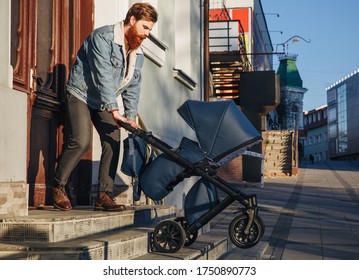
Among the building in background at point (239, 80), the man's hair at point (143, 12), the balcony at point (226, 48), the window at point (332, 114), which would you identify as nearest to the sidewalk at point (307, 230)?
the man's hair at point (143, 12)

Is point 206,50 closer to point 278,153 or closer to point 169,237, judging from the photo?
point 169,237

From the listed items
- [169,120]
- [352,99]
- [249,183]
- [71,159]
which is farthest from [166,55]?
[352,99]

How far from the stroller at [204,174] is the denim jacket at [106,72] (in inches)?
20.7

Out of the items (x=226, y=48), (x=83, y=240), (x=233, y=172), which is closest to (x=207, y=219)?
(x=83, y=240)

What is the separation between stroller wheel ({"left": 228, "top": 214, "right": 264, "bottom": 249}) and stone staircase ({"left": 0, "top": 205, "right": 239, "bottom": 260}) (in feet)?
1.01

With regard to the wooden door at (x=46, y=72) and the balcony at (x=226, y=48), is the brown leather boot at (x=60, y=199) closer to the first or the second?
the wooden door at (x=46, y=72)

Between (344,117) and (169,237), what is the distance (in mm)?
109450

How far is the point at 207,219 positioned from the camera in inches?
211

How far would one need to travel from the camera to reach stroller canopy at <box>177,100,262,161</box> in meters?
5.32

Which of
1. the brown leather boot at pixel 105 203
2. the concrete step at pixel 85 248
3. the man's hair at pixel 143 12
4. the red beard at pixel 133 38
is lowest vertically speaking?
the concrete step at pixel 85 248

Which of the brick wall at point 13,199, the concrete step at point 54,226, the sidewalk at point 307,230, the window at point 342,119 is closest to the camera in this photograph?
the concrete step at point 54,226

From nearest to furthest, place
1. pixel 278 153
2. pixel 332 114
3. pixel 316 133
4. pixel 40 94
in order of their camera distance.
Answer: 1. pixel 40 94
2. pixel 278 153
3. pixel 332 114
4. pixel 316 133

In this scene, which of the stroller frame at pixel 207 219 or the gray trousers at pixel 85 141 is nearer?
the stroller frame at pixel 207 219

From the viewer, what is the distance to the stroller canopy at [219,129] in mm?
5324
